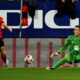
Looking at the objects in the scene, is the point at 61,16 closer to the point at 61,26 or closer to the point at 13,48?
the point at 61,26

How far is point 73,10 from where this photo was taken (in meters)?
22.4

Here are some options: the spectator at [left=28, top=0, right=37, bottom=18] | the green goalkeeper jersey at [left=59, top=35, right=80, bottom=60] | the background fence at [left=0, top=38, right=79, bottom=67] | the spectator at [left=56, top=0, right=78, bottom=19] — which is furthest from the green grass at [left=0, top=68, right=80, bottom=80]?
the spectator at [left=56, top=0, right=78, bottom=19]

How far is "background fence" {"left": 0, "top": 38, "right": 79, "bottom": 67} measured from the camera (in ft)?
67.7

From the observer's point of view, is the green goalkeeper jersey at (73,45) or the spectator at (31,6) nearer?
the green goalkeeper jersey at (73,45)

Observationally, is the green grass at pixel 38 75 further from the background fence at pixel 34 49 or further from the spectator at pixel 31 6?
the spectator at pixel 31 6

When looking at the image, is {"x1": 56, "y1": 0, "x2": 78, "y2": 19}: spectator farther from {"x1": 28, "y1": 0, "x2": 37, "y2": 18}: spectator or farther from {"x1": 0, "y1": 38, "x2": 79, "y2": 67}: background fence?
{"x1": 0, "y1": 38, "x2": 79, "y2": 67}: background fence

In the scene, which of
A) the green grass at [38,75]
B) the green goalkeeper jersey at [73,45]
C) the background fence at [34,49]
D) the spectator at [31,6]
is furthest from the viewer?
the spectator at [31,6]

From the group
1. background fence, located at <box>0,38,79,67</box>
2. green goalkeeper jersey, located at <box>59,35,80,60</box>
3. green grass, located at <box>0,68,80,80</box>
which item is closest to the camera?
green grass, located at <box>0,68,80,80</box>

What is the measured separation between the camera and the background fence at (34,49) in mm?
20641

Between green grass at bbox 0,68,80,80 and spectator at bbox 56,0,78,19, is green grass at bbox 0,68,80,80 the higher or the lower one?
the lower one

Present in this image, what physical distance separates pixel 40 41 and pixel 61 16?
4.02ft

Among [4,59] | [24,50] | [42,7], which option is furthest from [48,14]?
[4,59]

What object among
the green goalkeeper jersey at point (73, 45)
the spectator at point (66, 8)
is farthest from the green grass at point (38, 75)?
the spectator at point (66, 8)

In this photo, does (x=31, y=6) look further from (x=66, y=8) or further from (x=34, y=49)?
(x=34, y=49)
